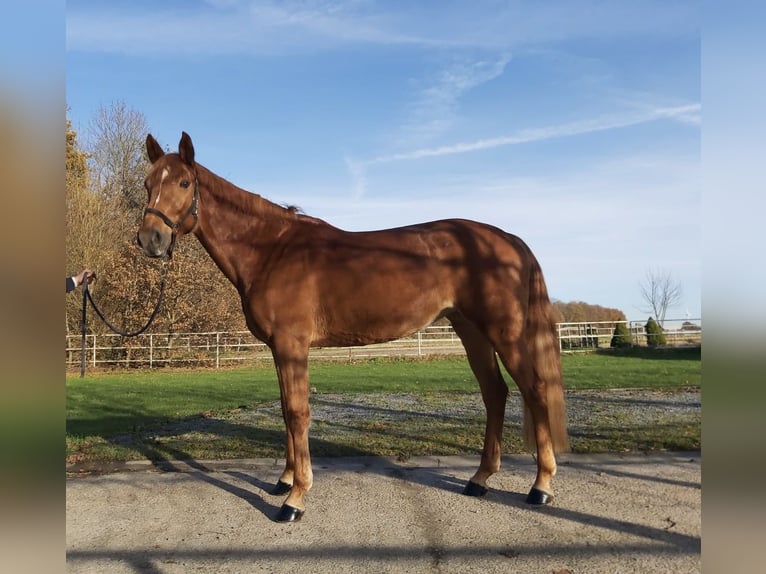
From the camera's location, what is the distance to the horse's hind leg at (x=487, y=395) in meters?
4.37

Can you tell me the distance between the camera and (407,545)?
3311 millimetres

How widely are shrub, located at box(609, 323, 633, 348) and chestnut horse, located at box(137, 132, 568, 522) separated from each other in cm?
2711

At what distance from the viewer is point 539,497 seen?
159 inches

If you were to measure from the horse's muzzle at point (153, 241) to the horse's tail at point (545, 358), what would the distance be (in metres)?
3.18

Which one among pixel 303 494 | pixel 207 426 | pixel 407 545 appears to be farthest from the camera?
pixel 207 426

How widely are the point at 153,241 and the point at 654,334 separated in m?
29.4

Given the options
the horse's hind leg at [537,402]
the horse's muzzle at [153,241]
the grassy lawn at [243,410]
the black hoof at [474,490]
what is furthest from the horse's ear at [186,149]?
the black hoof at [474,490]

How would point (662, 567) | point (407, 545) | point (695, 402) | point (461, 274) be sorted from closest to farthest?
point (662, 567)
point (407, 545)
point (461, 274)
point (695, 402)

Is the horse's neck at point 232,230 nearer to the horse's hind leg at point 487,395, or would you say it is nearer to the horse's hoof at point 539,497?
the horse's hind leg at point 487,395

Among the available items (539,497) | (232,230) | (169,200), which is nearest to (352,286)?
(232,230)

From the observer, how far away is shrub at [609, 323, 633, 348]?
2861cm

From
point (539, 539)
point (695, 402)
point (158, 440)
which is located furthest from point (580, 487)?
point (695, 402)

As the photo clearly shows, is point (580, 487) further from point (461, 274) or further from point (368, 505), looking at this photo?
point (461, 274)
